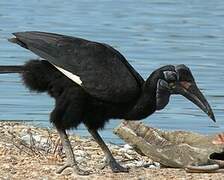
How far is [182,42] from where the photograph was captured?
24.0 metres

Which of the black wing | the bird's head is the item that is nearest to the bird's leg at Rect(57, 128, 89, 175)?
the black wing

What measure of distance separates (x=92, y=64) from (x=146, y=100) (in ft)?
1.81

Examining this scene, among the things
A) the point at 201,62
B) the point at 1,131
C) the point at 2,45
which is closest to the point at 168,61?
the point at 201,62

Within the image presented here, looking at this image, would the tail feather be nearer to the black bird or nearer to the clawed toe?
the black bird

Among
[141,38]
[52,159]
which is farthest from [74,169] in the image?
[141,38]

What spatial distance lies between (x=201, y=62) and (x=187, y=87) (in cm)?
1060

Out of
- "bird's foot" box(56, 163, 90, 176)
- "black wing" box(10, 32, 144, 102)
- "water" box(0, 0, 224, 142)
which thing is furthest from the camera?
"water" box(0, 0, 224, 142)

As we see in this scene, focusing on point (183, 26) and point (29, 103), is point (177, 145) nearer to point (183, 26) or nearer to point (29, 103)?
point (29, 103)

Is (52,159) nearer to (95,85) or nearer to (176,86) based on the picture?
(95,85)

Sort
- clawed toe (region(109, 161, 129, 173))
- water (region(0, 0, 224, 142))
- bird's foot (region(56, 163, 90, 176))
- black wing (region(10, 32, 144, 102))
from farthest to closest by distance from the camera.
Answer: water (region(0, 0, 224, 142)) < clawed toe (region(109, 161, 129, 173)) < bird's foot (region(56, 163, 90, 176)) < black wing (region(10, 32, 144, 102))

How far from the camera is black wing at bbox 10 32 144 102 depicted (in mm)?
9641

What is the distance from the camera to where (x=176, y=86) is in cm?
975

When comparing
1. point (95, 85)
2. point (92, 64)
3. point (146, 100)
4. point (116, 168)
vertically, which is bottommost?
point (116, 168)

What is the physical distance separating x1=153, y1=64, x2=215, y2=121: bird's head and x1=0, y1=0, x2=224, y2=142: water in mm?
3606
